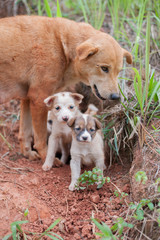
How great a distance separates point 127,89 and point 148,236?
2.39 m

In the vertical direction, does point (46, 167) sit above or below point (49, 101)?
below

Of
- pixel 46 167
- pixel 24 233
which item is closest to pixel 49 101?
pixel 46 167

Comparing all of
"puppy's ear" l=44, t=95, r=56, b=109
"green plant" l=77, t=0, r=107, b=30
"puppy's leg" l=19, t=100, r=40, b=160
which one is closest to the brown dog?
"puppy's ear" l=44, t=95, r=56, b=109

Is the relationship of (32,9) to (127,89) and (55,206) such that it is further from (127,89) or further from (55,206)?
(55,206)

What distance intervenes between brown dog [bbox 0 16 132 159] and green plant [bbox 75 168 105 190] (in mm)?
1070

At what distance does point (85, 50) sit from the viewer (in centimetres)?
365

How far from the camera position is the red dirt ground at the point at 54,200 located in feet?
9.33

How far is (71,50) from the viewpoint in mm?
3951

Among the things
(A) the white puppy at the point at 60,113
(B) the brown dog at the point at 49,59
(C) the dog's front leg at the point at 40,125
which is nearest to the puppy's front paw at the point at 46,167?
(A) the white puppy at the point at 60,113

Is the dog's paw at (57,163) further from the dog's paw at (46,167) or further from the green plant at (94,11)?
the green plant at (94,11)

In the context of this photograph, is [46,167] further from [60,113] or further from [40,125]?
[60,113]

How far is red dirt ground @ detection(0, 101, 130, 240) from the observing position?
2.84m

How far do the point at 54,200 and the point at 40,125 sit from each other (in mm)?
1224

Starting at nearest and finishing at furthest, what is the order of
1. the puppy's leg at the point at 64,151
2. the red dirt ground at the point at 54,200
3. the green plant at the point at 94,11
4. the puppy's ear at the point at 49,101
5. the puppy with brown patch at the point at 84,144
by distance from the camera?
the red dirt ground at the point at 54,200 → the puppy with brown patch at the point at 84,144 → the puppy's ear at the point at 49,101 → the puppy's leg at the point at 64,151 → the green plant at the point at 94,11
